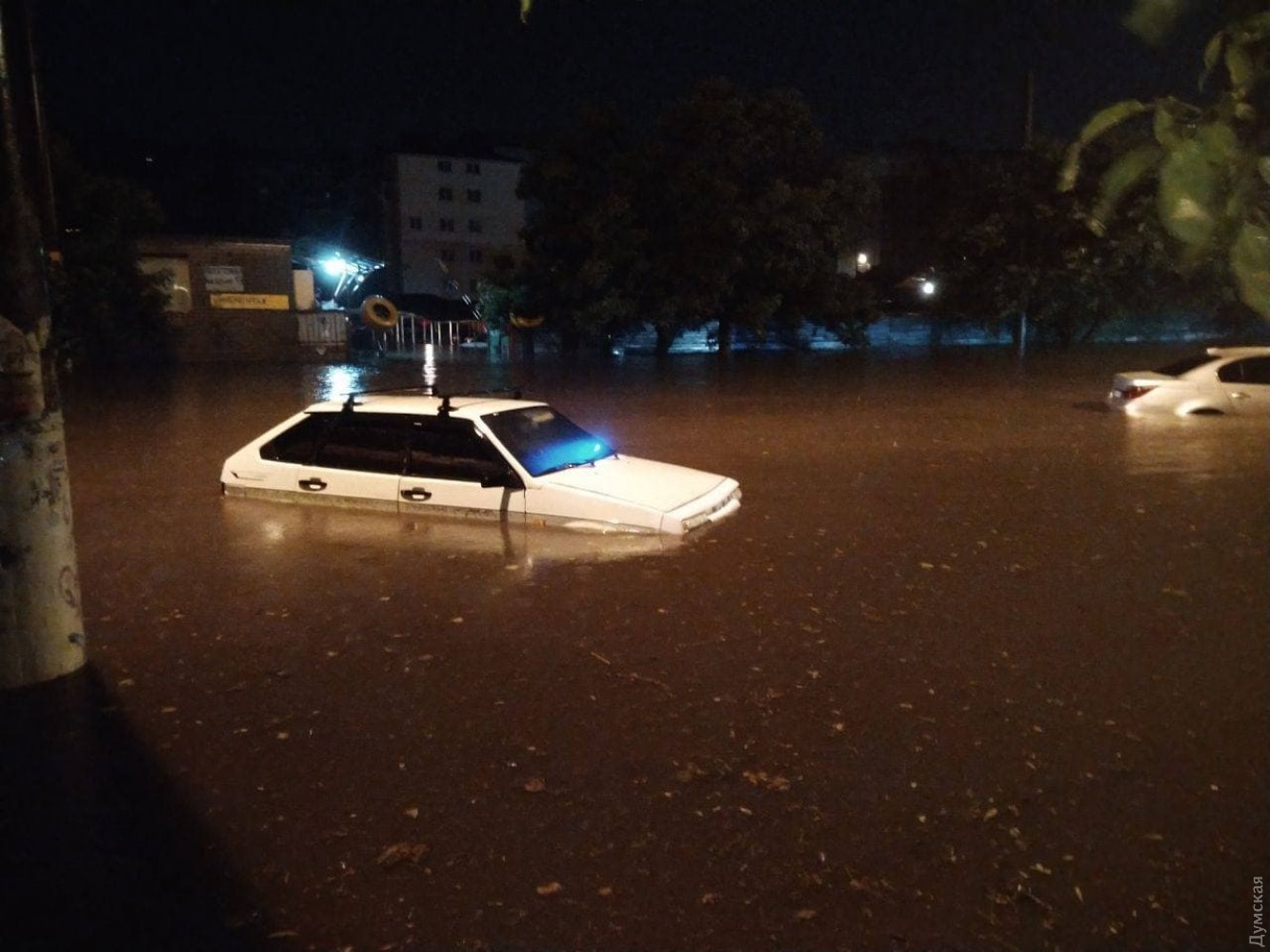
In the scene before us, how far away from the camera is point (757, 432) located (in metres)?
15.6

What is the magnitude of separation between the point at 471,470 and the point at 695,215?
2466 centimetres

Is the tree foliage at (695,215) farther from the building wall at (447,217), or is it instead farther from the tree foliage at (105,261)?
the building wall at (447,217)

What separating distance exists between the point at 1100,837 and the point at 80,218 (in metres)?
31.9

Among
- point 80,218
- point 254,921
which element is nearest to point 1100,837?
point 254,921

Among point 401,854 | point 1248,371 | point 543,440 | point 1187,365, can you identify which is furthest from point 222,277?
point 401,854

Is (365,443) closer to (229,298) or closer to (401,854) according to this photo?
(401,854)

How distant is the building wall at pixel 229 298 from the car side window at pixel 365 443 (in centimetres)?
2767

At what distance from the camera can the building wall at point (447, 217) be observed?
56938mm

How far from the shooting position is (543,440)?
369 inches

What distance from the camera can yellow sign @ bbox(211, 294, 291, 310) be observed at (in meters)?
35.2

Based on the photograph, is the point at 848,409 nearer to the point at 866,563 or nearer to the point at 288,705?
the point at 866,563

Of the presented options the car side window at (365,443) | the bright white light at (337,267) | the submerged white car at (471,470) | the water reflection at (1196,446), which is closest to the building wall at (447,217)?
the bright white light at (337,267)

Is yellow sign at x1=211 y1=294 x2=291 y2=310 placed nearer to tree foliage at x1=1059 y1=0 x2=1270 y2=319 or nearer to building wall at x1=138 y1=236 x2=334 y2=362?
building wall at x1=138 y1=236 x2=334 y2=362

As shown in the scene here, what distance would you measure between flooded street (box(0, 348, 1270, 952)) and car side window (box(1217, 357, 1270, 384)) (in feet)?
20.5
